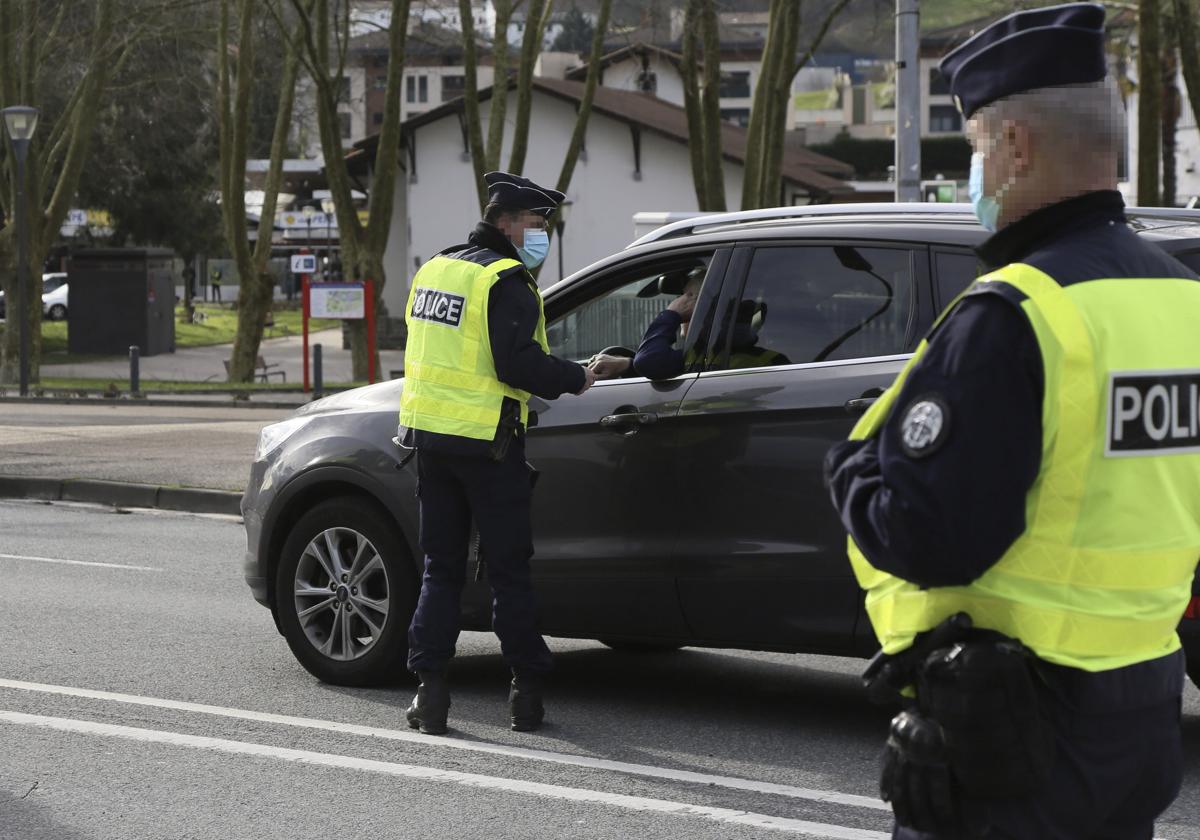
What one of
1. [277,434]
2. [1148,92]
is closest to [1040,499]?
[277,434]

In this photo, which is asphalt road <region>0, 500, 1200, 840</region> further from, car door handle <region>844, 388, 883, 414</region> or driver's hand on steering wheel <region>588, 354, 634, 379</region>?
driver's hand on steering wheel <region>588, 354, 634, 379</region>

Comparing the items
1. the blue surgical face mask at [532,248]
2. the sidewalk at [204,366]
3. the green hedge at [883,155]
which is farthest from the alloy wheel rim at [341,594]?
the green hedge at [883,155]

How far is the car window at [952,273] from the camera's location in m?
5.65

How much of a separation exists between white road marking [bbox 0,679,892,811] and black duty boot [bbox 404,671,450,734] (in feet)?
0.15

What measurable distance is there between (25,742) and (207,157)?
56.9 m

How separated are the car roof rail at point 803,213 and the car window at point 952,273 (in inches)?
7.0

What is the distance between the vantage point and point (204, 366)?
4122 centimetres

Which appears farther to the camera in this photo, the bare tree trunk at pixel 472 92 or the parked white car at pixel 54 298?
the parked white car at pixel 54 298

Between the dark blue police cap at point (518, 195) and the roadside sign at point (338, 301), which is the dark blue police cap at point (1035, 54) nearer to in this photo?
the dark blue police cap at point (518, 195)

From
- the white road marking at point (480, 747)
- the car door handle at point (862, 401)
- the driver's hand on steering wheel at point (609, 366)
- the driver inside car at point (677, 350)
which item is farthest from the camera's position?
the driver's hand on steering wheel at point (609, 366)

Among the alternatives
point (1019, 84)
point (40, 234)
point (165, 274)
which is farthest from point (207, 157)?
point (1019, 84)

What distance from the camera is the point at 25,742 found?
5949 millimetres

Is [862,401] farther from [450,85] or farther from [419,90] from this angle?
[419,90]

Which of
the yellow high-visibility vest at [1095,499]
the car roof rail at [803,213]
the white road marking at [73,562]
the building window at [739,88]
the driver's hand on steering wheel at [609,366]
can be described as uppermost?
the building window at [739,88]
